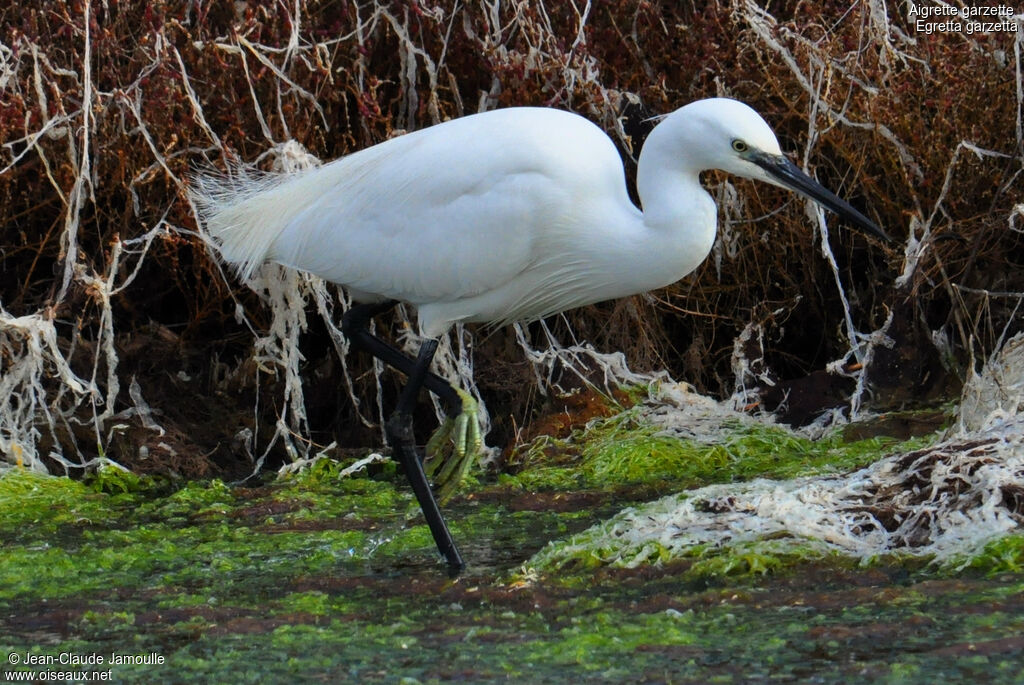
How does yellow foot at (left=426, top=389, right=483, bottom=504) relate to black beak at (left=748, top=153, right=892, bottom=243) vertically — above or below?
below

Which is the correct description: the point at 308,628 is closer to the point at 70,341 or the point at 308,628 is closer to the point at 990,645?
the point at 990,645

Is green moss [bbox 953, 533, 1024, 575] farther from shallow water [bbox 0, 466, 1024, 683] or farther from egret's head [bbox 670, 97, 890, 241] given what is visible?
egret's head [bbox 670, 97, 890, 241]

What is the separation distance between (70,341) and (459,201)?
2.02 m

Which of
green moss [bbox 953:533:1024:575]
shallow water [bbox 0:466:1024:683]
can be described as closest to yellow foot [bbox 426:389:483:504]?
shallow water [bbox 0:466:1024:683]

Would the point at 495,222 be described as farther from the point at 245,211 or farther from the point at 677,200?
the point at 245,211

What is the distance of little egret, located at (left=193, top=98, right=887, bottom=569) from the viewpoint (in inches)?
146

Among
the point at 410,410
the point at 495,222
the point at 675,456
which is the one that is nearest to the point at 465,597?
the point at 410,410

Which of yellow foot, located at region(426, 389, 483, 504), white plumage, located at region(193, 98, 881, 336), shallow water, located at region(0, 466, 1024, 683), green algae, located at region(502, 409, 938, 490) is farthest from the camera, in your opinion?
green algae, located at region(502, 409, 938, 490)

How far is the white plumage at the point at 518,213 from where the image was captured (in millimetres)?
3703

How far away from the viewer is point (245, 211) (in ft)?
14.3

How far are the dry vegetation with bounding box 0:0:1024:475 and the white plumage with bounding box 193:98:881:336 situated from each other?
817 mm

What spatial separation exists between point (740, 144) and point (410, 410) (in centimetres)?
122

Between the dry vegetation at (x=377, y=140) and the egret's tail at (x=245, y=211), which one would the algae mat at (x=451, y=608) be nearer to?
the egret's tail at (x=245, y=211)

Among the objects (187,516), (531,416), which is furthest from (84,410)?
(531,416)
